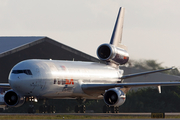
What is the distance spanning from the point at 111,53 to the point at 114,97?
24.4ft

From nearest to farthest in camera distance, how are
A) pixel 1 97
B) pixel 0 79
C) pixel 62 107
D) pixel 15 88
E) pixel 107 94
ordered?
pixel 15 88, pixel 107 94, pixel 1 97, pixel 62 107, pixel 0 79

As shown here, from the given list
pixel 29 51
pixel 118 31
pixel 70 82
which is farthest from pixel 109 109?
pixel 29 51

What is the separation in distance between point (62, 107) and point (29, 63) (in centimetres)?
1350

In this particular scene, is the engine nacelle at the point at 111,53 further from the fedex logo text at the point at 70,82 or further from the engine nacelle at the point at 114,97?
the fedex logo text at the point at 70,82

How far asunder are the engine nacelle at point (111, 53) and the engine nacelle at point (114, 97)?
672 centimetres

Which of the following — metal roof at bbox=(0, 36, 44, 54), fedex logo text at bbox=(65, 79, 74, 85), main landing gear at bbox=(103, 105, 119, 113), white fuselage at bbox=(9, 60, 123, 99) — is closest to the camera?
white fuselage at bbox=(9, 60, 123, 99)

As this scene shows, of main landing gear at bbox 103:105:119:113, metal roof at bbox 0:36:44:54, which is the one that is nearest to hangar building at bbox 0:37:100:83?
metal roof at bbox 0:36:44:54

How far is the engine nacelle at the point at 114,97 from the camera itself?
37.2 meters

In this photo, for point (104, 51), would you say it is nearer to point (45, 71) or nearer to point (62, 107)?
point (62, 107)

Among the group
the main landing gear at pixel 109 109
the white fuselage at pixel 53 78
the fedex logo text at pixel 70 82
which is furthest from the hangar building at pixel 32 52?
the fedex logo text at pixel 70 82

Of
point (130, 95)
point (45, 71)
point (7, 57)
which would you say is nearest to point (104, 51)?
point (130, 95)

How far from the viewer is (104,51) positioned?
4519 centimetres

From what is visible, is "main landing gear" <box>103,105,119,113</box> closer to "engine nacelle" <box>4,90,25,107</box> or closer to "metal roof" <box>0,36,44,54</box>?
"engine nacelle" <box>4,90,25,107</box>

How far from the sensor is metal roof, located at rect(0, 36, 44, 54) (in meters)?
56.2
